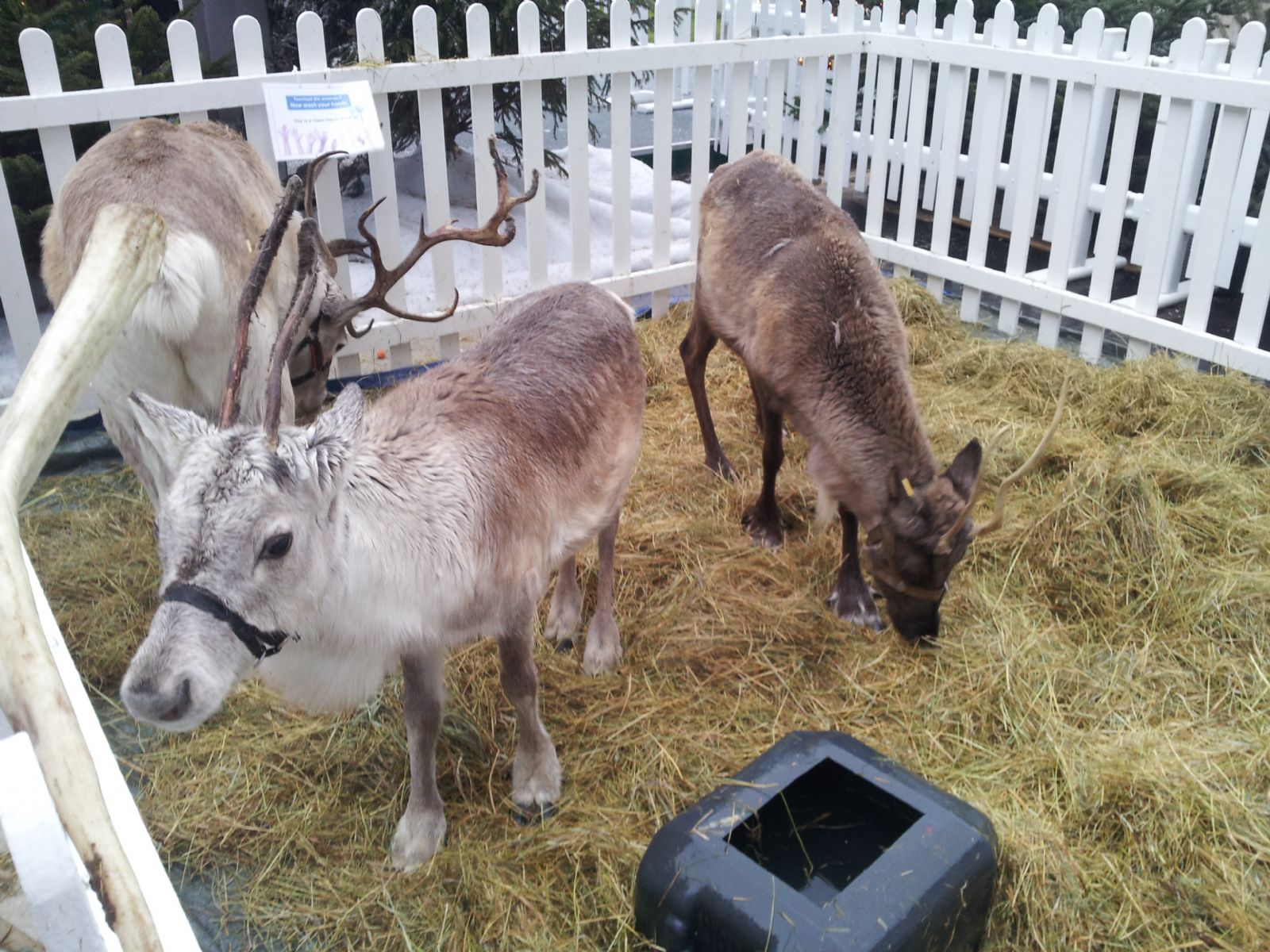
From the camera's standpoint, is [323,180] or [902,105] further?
[902,105]

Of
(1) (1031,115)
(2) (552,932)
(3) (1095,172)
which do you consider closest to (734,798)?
(2) (552,932)

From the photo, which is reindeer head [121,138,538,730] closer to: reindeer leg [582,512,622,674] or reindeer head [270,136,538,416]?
reindeer head [270,136,538,416]

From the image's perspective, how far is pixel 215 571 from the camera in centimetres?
213

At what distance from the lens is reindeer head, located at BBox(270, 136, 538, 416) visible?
11.5 feet

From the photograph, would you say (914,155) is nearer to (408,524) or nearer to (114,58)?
(114,58)

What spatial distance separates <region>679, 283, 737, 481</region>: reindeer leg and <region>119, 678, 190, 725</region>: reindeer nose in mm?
3188

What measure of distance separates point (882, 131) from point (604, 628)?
498cm

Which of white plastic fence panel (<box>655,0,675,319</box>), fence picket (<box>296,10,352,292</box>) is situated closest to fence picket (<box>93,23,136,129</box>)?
fence picket (<box>296,10,352,292</box>)

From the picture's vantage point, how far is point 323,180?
527 cm

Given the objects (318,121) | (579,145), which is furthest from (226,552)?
(579,145)

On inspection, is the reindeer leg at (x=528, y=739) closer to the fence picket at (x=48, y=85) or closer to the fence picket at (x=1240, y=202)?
the fence picket at (x=48, y=85)

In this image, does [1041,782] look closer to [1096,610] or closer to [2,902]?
[1096,610]

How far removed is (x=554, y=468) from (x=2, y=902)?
1.72 meters

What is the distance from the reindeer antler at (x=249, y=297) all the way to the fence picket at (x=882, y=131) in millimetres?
5187
